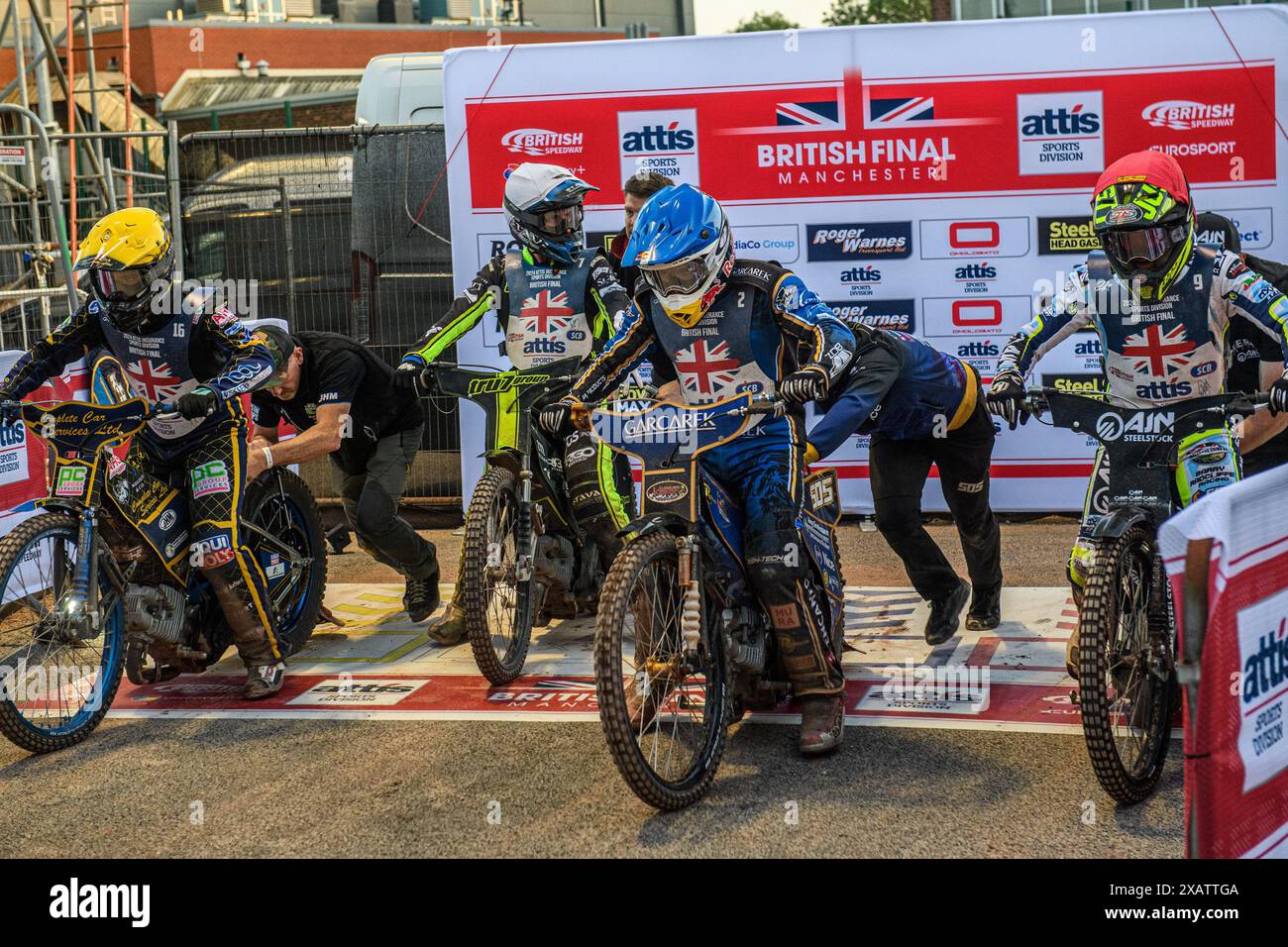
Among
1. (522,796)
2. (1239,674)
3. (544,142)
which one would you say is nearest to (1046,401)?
(1239,674)

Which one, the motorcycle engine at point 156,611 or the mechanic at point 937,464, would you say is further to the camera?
the mechanic at point 937,464

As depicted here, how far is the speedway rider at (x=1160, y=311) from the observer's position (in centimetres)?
535

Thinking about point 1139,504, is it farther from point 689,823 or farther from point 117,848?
point 117,848

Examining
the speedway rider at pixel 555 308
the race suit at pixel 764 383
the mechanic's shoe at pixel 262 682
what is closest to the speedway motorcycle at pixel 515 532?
the speedway rider at pixel 555 308

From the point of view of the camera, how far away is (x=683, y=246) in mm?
5289

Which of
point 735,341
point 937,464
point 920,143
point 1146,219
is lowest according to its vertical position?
point 937,464

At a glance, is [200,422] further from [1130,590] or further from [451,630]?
[1130,590]

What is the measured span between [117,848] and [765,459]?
101 inches

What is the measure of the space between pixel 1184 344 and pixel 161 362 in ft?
13.7

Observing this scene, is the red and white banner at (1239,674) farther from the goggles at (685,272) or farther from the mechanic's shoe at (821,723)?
the goggles at (685,272)

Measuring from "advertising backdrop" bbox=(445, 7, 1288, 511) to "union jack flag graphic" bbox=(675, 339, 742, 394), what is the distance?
14.9 ft

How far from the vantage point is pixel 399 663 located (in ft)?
23.1

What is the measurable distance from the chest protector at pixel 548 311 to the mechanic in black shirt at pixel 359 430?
0.79 metres

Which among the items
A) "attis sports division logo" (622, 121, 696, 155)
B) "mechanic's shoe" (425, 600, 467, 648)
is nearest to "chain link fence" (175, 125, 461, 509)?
"attis sports division logo" (622, 121, 696, 155)
